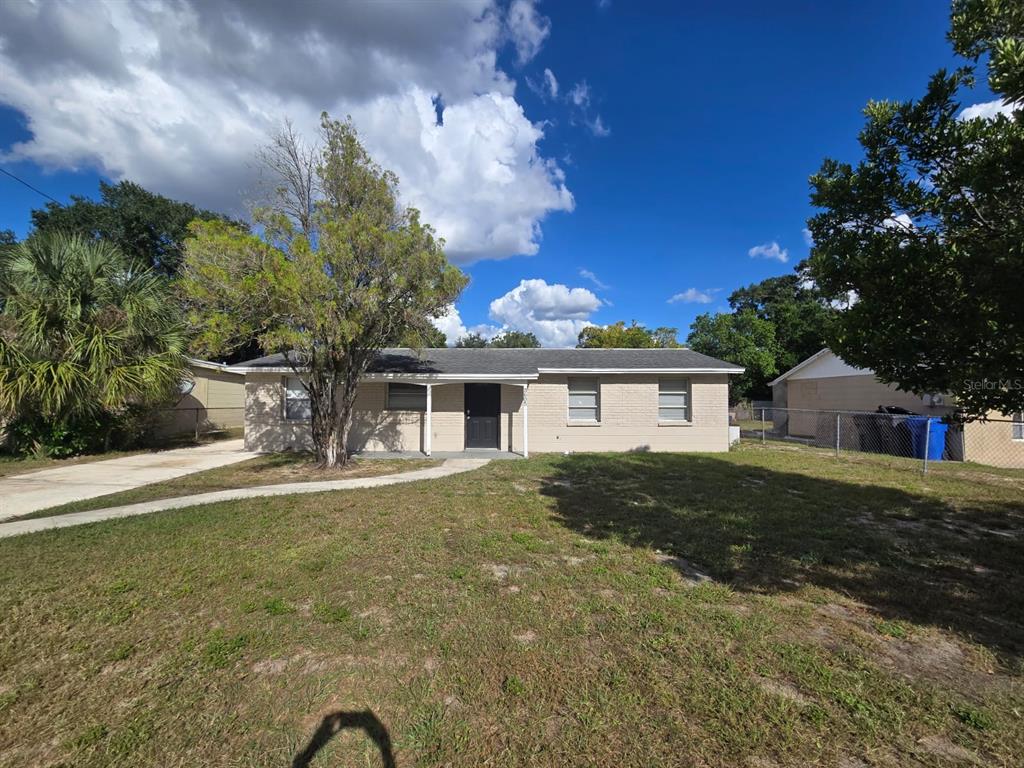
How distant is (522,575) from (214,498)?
238 inches

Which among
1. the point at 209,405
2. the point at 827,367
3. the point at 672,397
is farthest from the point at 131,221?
the point at 827,367

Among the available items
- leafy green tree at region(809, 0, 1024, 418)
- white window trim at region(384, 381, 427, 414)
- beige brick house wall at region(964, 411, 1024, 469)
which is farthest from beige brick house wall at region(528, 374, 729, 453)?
leafy green tree at region(809, 0, 1024, 418)

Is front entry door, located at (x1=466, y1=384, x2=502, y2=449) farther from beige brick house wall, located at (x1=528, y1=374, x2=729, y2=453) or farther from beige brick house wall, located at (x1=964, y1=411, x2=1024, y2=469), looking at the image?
beige brick house wall, located at (x1=964, y1=411, x2=1024, y2=469)

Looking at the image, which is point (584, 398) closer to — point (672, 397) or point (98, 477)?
point (672, 397)

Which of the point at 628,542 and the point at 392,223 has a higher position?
the point at 392,223

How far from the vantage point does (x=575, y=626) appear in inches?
138

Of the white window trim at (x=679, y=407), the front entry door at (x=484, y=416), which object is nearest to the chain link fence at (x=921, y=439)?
the white window trim at (x=679, y=407)

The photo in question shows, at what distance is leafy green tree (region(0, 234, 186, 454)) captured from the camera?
10.9 metres

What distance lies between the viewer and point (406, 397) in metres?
13.9

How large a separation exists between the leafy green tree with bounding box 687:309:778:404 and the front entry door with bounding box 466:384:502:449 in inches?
758

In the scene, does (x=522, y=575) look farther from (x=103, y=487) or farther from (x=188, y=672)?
(x=103, y=487)

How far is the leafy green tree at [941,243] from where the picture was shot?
3230 millimetres

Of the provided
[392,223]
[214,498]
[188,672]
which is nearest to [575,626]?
[188,672]

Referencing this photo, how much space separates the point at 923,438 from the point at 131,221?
40.8 meters
